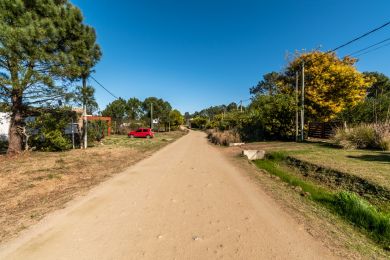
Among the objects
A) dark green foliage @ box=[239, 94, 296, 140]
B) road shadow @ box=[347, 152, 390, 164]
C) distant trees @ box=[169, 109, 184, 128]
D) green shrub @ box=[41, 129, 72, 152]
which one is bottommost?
road shadow @ box=[347, 152, 390, 164]

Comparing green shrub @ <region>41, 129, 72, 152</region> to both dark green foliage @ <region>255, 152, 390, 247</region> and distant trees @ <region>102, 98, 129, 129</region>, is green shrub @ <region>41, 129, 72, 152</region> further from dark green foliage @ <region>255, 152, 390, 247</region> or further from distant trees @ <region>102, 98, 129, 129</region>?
distant trees @ <region>102, 98, 129, 129</region>

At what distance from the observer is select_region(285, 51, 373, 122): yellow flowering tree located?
1816 cm

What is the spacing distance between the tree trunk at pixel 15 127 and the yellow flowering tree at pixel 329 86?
19.3m

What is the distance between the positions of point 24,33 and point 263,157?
41.2 feet

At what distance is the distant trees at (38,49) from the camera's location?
9891 millimetres

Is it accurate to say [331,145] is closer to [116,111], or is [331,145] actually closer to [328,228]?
[328,228]

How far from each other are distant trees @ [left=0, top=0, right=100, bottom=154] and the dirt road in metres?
8.28

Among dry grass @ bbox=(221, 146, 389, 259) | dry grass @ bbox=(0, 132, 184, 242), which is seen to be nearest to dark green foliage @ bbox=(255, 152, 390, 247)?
dry grass @ bbox=(221, 146, 389, 259)

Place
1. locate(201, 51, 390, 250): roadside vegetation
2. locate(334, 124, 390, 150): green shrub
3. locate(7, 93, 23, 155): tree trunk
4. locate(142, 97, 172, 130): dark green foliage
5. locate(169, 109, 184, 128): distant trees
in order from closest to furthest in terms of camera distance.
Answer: locate(201, 51, 390, 250): roadside vegetation < locate(334, 124, 390, 150): green shrub < locate(7, 93, 23, 155): tree trunk < locate(142, 97, 172, 130): dark green foliage < locate(169, 109, 184, 128): distant trees

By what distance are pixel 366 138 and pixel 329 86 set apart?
8.92 meters

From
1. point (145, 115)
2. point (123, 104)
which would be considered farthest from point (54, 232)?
point (145, 115)

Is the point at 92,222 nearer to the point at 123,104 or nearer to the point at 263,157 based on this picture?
the point at 263,157

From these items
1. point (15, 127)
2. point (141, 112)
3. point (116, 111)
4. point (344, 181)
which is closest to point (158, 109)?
point (141, 112)

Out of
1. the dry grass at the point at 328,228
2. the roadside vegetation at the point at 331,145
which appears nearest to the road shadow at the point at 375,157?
the roadside vegetation at the point at 331,145
